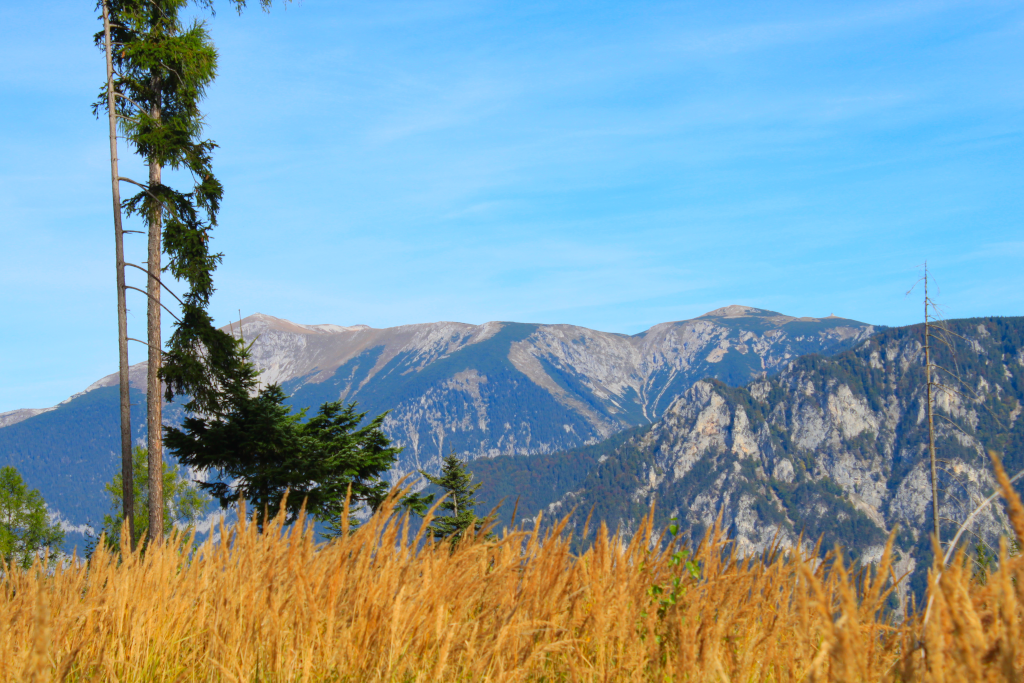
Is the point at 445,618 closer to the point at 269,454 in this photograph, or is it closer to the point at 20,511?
the point at 269,454

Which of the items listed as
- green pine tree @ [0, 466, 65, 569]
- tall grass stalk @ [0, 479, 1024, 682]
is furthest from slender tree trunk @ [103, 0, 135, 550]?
green pine tree @ [0, 466, 65, 569]

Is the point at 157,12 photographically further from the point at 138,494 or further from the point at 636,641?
the point at 138,494

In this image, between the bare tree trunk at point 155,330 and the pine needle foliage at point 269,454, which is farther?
the pine needle foliage at point 269,454

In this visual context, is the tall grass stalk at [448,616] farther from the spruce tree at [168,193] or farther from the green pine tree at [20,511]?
the green pine tree at [20,511]

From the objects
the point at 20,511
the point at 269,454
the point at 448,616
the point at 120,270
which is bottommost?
the point at 20,511

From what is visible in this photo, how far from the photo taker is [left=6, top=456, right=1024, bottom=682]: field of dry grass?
2639 millimetres

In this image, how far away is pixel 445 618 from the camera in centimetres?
284

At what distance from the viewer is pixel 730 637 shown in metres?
2.92

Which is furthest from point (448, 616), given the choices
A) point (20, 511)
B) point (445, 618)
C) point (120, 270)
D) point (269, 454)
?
point (20, 511)

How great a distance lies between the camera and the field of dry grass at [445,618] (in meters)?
2.64

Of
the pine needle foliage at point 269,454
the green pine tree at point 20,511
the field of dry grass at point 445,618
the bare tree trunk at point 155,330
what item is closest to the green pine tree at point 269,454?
the pine needle foliage at point 269,454

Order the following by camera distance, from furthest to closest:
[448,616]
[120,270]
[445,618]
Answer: [120,270] < [448,616] < [445,618]

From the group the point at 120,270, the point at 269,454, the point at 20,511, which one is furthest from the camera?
the point at 20,511

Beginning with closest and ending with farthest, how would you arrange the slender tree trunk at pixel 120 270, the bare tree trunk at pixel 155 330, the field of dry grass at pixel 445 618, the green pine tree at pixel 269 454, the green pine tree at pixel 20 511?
1. the field of dry grass at pixel 445 618
2. the slender tree trunk at pixel 120 270
3. the bare tree trunk at pixel 155 330
4. the green pine tree at pixel 269 454
5. the green pine tree at pixel 20 511
